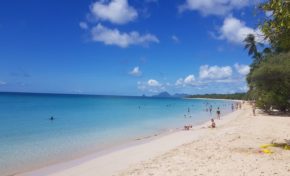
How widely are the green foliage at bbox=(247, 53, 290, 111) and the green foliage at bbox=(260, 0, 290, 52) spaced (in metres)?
18.3

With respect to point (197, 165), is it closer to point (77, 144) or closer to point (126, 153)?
point (126, 153)

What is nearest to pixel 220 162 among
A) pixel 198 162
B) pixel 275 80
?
pixel 198 162

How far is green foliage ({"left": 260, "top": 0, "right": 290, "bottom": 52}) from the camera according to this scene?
935 centimetres

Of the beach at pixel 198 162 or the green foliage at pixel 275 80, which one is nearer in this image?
the beach at pixel 198 162

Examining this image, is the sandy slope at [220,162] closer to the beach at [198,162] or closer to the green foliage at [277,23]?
the beach at [198,162]

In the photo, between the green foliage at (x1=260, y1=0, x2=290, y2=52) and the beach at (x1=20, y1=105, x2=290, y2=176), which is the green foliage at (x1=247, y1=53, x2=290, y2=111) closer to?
the beach at (x1=20, y1=105, x2=290, y2=176)

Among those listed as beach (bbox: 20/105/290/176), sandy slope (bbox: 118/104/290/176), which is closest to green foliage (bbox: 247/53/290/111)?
beach (bbox: 20/105/290/176)

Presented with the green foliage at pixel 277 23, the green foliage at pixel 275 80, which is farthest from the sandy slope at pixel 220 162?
the green foliage at pixel 275 80

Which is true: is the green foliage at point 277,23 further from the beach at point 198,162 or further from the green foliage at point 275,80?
the green foliage at point 275,80

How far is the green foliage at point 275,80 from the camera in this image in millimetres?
29266

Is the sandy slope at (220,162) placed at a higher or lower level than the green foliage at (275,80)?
lower

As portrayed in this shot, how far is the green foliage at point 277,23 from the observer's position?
30.7ft

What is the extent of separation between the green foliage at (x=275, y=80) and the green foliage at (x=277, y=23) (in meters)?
18.3

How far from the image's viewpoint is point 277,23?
1044 cm
